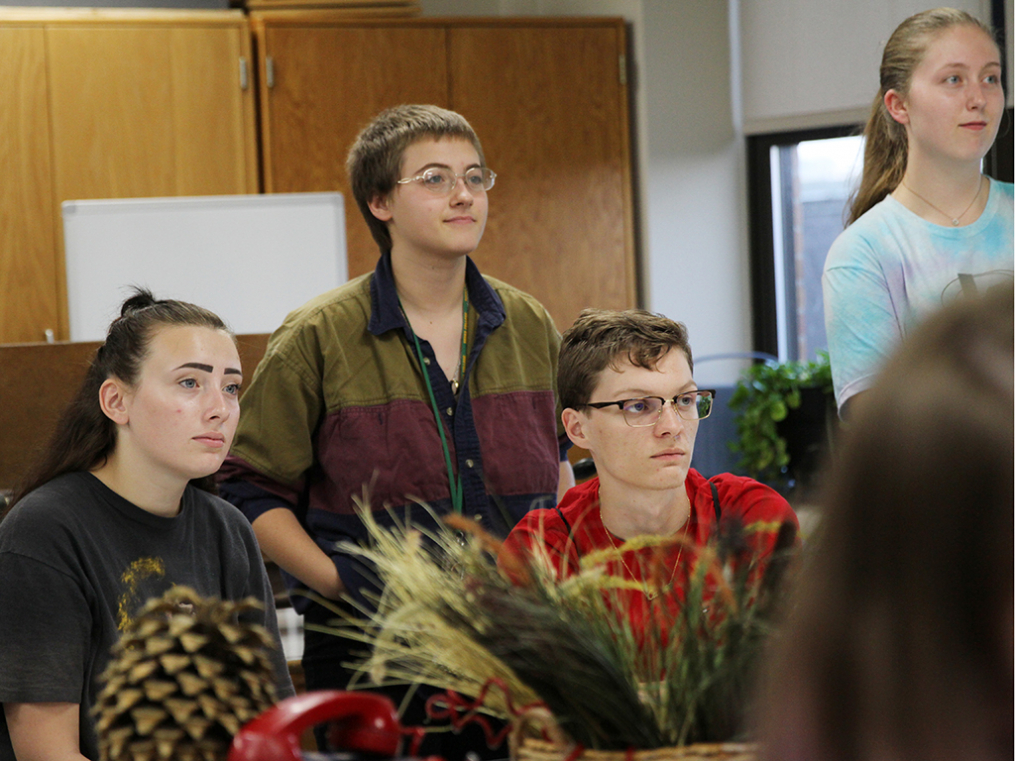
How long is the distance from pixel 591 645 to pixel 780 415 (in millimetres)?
2894

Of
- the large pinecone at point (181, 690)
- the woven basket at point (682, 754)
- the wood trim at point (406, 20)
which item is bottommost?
the woven basket at point (682, 754)

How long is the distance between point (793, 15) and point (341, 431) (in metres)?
2.95

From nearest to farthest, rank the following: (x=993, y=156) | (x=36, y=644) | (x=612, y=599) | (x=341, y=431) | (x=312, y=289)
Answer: (x=612, y=599)
(x=36, y=644)
(x=341, y=431)
(x=993, y=156)
(x=312, y=289)

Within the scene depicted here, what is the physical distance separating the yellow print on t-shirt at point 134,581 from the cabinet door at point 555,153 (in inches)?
121

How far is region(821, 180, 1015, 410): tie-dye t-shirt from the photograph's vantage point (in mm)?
1529

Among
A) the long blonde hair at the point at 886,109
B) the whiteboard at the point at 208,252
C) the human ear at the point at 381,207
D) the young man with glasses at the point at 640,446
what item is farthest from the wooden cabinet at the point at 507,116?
the young man with glasses at the point at 640,446

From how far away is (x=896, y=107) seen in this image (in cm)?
159

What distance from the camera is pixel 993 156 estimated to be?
2611 millimetres

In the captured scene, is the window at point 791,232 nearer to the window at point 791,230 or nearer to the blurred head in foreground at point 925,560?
the window at point 791,230

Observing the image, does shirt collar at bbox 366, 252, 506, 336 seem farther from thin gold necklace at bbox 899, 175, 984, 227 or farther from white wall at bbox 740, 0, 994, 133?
white wall at bbox 740, 0, 994, 133

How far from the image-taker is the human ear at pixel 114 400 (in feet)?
4.55

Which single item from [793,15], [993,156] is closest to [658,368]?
[993,156]

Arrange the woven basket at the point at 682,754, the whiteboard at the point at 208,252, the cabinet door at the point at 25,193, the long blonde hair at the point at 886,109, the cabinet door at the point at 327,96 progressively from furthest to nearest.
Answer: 1. the cabinet door at the point at 327,96
2. the cabinet door at the point at 25,193
3. the whiteboard at the point at 208,252
4. the long blonde hair at the point at 886,109
5. the woven basket at the point at 682,754

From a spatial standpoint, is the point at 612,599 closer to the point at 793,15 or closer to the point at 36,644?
the point at 36,644
